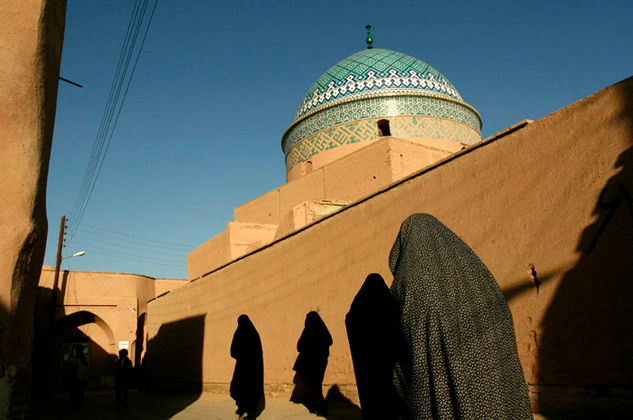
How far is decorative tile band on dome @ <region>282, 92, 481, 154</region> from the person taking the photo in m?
14.3

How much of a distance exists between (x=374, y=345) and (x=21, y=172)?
138 inches

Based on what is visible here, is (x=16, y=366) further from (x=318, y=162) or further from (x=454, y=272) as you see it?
(x=318, y=162)

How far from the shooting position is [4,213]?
14.7 feet

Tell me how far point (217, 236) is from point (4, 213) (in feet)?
32.3

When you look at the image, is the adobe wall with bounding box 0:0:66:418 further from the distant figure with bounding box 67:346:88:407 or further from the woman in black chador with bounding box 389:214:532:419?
the distant figure with bounding box 67:346:88:407

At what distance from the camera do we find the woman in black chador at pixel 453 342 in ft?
7.13

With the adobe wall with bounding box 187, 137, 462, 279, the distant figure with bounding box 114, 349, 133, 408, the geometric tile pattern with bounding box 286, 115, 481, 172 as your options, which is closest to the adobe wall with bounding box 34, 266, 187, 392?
the adobe wall with bounding box 187, 137, 462, 279

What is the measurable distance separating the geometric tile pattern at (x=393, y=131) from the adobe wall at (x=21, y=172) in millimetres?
9772

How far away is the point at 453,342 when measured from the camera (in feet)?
7.22

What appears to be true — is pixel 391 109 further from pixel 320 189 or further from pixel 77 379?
pixel 77 379

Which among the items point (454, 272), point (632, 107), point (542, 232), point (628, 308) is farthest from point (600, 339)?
point (454, 272)

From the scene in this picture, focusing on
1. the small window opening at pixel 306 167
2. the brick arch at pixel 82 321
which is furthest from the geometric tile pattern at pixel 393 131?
the brick arch at pixel 82 321

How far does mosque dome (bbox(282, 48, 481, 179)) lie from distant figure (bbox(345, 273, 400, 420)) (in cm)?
1104

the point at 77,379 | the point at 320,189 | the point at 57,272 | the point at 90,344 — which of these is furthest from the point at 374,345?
the point at 90,344
